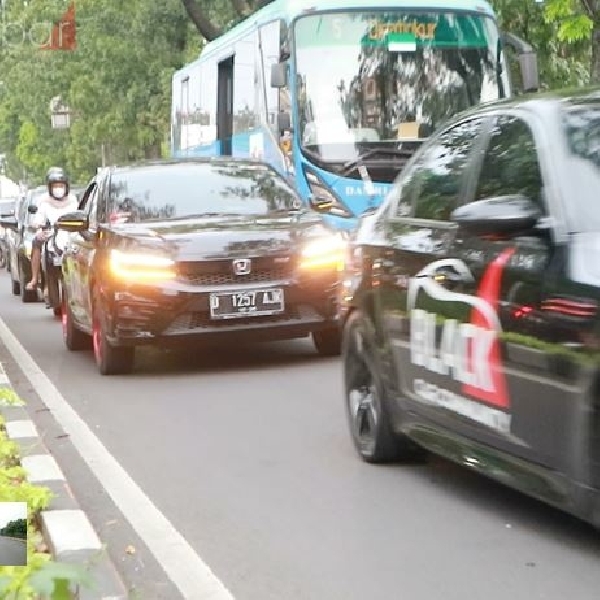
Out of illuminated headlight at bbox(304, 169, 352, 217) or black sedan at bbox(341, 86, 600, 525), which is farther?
illuminated headlight at bbox(304, 169, 352, 217)

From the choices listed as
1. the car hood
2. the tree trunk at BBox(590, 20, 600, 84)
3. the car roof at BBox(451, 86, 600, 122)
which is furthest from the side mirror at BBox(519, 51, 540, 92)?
the car roof at BBox(451, 86, 600, 122)

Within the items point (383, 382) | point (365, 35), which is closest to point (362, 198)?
point (365, 35)

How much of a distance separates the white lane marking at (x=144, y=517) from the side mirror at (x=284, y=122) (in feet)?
25.6

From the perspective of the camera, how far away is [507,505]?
6328mm

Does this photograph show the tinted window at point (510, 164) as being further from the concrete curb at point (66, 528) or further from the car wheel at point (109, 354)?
the car wheel at point (109, 354)

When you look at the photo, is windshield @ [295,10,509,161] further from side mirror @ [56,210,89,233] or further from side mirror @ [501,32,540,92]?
side mirror @ [56,210,89,233]

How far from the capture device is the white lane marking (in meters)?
5.29

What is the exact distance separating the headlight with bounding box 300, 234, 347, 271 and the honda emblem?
0.46 m

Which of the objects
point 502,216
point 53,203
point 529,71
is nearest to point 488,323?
point 502,216

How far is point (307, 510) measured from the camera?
644 cm

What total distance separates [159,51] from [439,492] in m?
32.6

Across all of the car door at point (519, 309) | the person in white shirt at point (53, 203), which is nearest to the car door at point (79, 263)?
the person in white shirt at point (53, 203)

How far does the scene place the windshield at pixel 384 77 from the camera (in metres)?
17.6

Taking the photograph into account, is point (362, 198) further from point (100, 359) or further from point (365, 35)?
point (100, 359)
